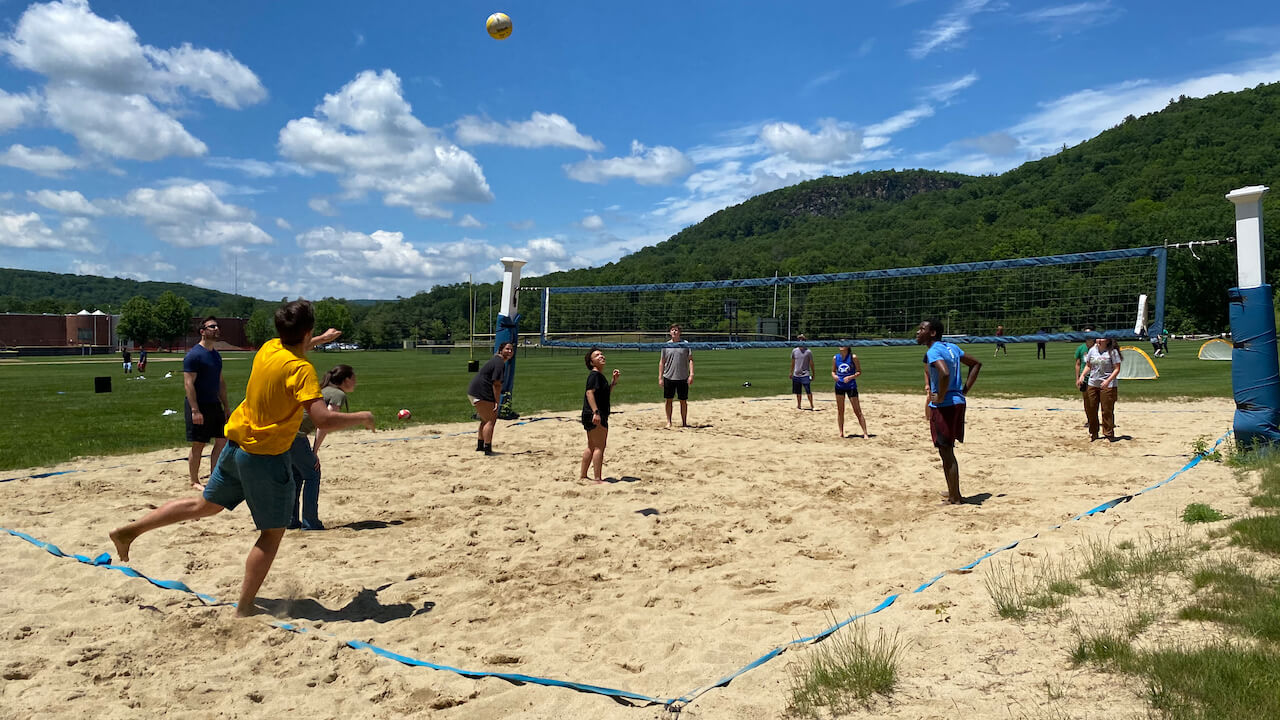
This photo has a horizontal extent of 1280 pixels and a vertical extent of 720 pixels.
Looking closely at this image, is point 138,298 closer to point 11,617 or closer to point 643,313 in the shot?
point 643,313

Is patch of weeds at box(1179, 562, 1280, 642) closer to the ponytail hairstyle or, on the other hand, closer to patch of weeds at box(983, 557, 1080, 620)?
patch of weeds at box(983, 557, 1080, 620)

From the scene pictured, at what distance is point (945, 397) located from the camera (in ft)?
21.7

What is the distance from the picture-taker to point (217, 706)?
3.11 meters

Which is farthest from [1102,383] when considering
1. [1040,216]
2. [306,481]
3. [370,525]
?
[1040,216]

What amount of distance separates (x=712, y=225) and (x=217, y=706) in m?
128

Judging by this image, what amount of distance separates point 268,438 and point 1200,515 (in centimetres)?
596

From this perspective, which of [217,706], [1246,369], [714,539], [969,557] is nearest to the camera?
[217,706]

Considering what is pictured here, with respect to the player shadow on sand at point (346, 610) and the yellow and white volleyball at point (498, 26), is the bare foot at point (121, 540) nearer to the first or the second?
the player shadow on sand at point (346, 610)

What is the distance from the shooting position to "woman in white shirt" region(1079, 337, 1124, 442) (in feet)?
32.5

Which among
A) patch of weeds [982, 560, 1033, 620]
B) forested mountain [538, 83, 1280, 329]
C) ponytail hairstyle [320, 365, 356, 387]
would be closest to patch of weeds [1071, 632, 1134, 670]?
patch of weeds [982, 560, 1033, 620]

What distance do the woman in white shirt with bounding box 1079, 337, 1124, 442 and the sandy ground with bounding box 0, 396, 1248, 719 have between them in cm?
63

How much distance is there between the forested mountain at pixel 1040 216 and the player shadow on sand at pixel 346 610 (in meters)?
56.8

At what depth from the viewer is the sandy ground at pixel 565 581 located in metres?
3.14

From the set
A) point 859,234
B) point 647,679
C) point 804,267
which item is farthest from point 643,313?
point 859,234
